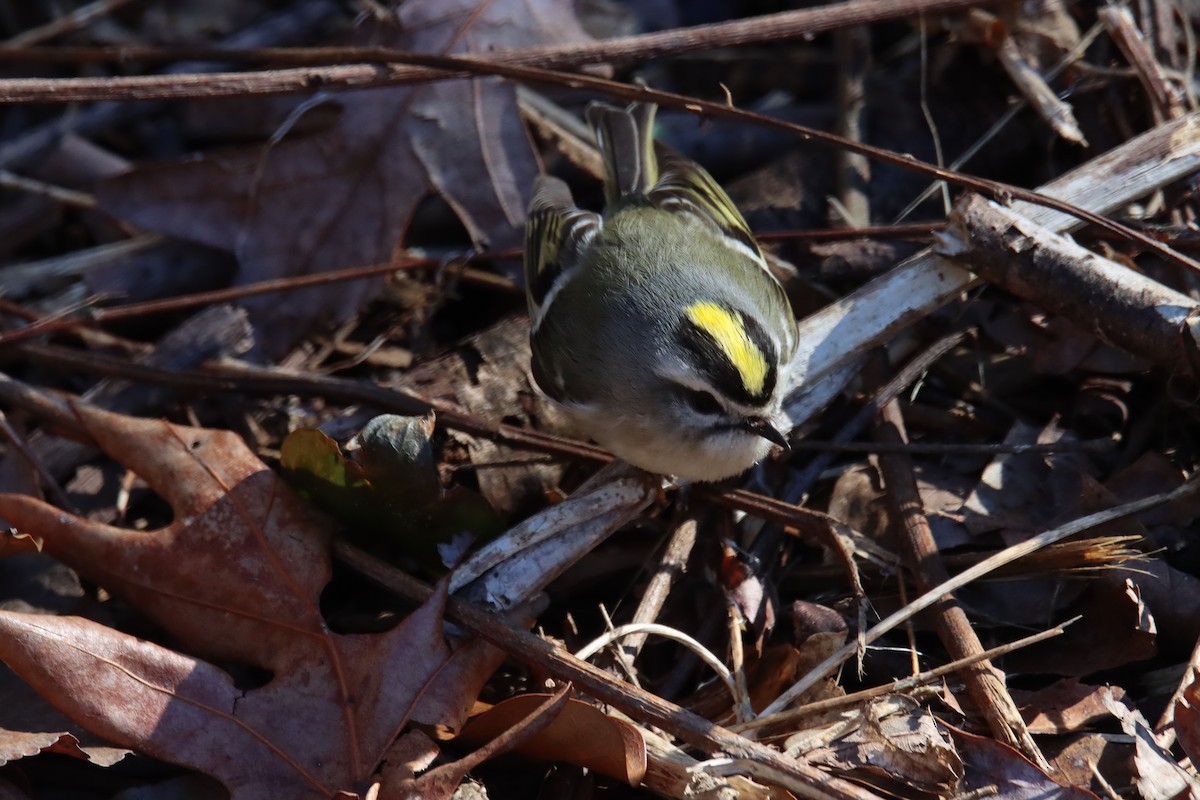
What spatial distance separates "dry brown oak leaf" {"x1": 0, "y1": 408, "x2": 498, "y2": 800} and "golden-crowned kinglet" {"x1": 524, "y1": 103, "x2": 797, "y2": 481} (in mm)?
827

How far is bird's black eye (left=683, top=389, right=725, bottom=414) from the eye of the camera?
3174mm

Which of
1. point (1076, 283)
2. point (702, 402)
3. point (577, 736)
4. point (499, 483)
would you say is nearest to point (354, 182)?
point (499, 483)

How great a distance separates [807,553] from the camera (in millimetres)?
3346

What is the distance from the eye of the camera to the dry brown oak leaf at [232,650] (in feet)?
8.91

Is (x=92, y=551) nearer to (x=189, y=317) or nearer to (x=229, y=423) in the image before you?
(x=229, y=423)

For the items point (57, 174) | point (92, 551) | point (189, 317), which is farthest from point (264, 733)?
point (57, 174)

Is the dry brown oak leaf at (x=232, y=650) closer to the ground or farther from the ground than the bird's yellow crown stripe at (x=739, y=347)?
closer to the ground

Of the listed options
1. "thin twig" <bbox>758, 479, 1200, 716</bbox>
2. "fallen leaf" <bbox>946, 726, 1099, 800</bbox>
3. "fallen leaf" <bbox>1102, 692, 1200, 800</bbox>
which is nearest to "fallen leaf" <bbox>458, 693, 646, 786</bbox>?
"thin twig" <bbox>758, 479, 1200, 716</bbox>

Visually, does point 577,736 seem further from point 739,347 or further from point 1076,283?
point 1076,283

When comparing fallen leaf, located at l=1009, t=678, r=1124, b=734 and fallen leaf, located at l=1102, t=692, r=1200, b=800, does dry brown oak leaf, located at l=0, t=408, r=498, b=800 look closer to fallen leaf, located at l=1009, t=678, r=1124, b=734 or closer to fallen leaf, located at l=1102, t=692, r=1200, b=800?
fallen leaf, located at l=1009, t=678, r=1124, b=734

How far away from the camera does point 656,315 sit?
11.1 feet

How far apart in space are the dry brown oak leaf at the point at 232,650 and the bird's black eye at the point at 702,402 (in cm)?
91

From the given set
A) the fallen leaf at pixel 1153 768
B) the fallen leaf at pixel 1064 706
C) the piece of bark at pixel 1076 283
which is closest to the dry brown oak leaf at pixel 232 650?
the fallen leaf at pixel 1064 706

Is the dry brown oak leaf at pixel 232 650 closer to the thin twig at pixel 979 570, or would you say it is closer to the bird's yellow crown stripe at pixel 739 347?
the thin twig at pixel 979 570
